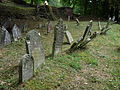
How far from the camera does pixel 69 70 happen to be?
259 inches

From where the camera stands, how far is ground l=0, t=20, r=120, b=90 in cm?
553

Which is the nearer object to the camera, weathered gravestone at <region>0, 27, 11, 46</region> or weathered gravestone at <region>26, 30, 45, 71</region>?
weathered gravestone at <region>26, 30, 45, 71</region>

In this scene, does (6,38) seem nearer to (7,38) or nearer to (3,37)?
(7,38)

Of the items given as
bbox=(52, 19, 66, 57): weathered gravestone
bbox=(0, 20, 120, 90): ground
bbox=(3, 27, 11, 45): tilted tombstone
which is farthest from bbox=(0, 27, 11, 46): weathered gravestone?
bbox=(52, 19, 66, 57): weathered gravestone

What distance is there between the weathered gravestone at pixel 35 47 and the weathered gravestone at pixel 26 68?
0.30 metres

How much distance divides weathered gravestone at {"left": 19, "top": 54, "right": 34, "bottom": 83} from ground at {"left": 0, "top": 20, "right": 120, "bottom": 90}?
6.1 inches

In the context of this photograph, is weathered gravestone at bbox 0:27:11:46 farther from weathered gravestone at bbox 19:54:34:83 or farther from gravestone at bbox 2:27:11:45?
weathered gravestone at bbox 19:54:34:83

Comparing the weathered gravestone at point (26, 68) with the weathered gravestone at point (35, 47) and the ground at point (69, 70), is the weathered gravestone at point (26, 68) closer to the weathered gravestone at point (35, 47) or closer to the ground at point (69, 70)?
the ground at point (69, 70)

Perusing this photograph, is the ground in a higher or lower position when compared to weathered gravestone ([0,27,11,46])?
lower

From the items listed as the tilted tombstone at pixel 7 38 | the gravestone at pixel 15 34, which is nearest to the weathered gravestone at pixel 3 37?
the tilted tombstone at pixel 7 38

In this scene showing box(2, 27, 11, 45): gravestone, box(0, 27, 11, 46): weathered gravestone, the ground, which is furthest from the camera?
box(2, 27, 11, 45): gravestone

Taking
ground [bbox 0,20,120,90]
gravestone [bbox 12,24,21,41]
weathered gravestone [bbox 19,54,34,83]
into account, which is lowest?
ground [bbox 0,20,120,90]

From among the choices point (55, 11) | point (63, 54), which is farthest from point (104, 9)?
point (63, 54)

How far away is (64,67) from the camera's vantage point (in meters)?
6.75
